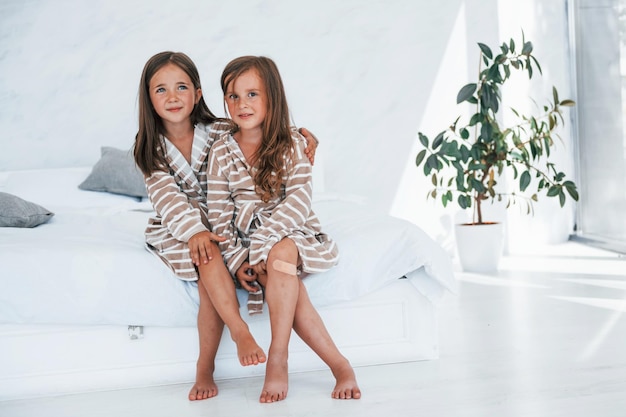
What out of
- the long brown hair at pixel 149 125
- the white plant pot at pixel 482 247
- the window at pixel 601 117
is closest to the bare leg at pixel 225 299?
the long brown hair at pixel 149 125

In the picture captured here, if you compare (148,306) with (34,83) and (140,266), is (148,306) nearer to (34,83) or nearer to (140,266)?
(140,266)

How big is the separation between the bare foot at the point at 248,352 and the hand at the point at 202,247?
238 millimetres

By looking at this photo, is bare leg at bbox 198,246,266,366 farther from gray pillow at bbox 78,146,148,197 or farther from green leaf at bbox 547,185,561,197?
green leaf at bbox 547,185,561,197

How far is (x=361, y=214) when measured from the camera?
2.38 m

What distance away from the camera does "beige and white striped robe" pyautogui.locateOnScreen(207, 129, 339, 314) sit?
183 cm

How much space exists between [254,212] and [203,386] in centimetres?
49

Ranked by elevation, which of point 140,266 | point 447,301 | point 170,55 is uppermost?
point 170,55

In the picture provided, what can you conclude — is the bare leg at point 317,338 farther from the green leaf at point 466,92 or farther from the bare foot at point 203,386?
the green leaf at point 466,92

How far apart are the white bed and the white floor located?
0.05m

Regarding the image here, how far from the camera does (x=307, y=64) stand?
395cm

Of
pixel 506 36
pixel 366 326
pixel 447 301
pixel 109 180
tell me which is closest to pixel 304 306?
pixel 366 326

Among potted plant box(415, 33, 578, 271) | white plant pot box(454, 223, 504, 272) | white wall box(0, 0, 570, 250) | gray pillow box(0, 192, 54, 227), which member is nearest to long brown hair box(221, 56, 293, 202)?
gray pillow box(0, 192, 54, 227)

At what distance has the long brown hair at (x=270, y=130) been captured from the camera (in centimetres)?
191

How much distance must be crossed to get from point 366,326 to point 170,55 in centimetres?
98
